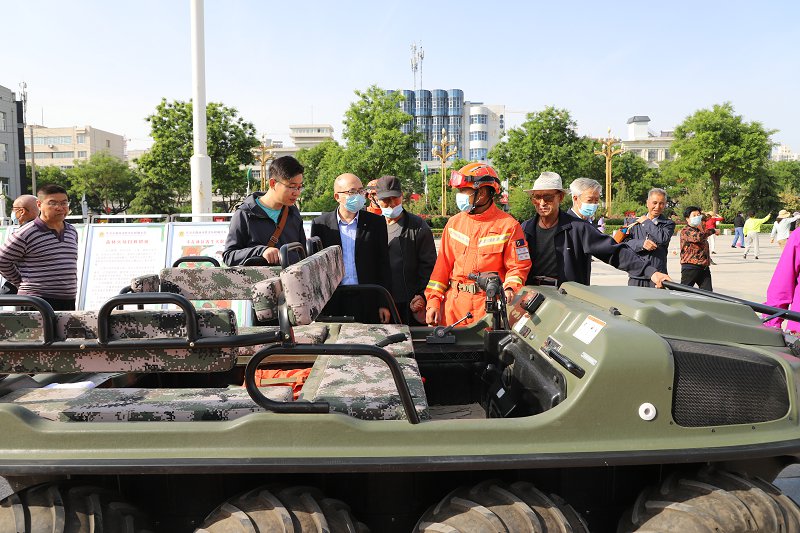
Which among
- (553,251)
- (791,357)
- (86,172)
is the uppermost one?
(86,172)

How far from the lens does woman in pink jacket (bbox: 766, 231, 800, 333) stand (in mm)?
3691

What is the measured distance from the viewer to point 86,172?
62.5 meters

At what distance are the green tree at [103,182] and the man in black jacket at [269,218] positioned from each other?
64339mm

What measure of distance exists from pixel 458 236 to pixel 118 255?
213 inches

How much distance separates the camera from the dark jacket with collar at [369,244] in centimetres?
483

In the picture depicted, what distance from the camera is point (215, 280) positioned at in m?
3.98

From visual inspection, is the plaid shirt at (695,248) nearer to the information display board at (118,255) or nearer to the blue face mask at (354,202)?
the blue face mask at (354,202)

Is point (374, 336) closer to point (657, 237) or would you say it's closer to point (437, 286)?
point (437, 286)

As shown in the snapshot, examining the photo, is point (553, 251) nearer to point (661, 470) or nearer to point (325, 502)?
point (661, 470)

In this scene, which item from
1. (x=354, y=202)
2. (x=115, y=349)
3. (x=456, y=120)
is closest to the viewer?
(x=115, y=349)

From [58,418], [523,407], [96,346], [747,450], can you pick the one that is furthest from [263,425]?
[747,450]

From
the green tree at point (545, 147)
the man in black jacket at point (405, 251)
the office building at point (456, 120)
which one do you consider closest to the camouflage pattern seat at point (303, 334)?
the man in black jacket at point (405, 251)

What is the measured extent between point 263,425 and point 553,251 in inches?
120

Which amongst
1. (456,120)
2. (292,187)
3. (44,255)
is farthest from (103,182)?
(456,120)
